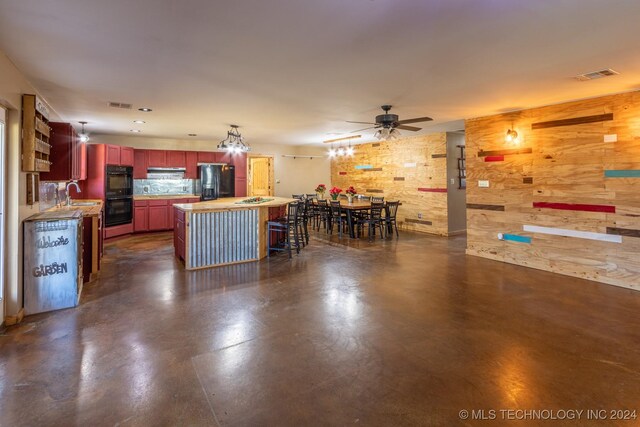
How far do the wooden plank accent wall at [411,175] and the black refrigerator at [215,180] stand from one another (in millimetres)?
3917

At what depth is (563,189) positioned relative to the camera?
471 centimetres

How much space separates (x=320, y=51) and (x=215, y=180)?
6.76 meters

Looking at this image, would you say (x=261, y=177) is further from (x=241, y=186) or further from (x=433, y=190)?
(x=433, y=190)

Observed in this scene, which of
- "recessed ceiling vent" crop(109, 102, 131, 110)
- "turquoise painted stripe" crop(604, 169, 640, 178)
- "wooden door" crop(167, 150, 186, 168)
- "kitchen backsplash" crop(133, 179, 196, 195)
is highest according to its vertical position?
"recessed ceiling vent" crop(109, 102, 131, 110)

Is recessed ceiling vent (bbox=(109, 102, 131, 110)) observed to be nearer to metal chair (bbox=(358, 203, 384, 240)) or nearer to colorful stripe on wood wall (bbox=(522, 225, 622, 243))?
metal chair (bbox=(358, 203, 384, 240))

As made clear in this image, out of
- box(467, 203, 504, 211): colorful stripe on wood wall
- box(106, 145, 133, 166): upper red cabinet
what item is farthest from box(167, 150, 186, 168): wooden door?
box(467, 203, 504, 211): colorful stripe on wood wall

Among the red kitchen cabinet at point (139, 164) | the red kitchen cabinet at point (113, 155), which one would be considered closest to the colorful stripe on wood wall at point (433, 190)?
the red kitchen cabinet at point (139, 164)

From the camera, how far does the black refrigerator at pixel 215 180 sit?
8.87m

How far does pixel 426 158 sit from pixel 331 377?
6913 mm

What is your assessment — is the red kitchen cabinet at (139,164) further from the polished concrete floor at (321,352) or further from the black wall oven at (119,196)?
the polished concrete floor at (321,352)

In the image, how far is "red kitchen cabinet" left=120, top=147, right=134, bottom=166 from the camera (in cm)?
759

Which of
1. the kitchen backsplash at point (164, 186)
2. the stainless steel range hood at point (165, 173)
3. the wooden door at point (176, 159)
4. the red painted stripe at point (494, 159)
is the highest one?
the wooden door at point (176, 159)

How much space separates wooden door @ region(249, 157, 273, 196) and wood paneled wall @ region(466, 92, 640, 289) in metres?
6.17

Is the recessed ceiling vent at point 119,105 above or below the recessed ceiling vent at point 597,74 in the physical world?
above
